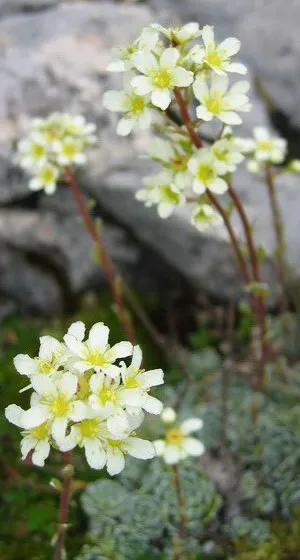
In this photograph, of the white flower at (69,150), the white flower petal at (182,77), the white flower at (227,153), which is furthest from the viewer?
the white flower at (69,150)

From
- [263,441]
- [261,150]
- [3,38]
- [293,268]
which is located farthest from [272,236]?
[3,38]

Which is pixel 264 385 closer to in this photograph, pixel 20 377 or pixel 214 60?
pixel 20 377

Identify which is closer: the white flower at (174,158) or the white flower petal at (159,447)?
the white flower at (174,158)

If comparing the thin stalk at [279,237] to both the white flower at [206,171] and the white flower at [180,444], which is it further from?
the white flower at [180,444]

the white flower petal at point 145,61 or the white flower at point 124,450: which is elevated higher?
the white flower petal at point 145,61

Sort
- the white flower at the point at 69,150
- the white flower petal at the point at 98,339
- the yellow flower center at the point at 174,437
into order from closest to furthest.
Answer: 1. the white flower petal at the point at 98,339
2. the yellow flower center at the point at 174,437
3. the white flower at the point at 69,150

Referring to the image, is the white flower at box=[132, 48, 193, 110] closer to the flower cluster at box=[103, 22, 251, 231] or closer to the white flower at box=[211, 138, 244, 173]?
the flower cluster at box=[103, 22, 251, 231]

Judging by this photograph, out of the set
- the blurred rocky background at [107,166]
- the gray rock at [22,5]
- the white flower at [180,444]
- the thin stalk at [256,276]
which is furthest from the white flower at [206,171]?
the gray rock at [22,5]

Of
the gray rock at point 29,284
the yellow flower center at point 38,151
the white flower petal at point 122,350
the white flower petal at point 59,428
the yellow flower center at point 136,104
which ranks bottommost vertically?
the white flower petal at point 59,428
